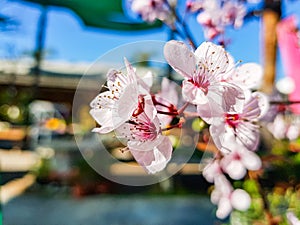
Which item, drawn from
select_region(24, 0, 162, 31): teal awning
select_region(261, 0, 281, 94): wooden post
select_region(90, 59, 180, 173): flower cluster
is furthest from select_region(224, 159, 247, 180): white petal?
select_region(24, 0, 162, 31): teal awning

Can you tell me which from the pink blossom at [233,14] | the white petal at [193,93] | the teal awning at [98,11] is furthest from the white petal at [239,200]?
the teal awning at [98,11]

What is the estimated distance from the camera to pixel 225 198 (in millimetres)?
608

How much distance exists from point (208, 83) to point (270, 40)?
1.08 meters

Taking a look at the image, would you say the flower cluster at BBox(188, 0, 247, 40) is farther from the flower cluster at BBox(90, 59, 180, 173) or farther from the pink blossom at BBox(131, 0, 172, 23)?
the flower cluster at BBox(90, 59, 180, 173)

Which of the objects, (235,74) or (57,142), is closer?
(235,74)

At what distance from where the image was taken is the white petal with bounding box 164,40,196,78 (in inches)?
10.0

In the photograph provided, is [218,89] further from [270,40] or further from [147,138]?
[270,40]

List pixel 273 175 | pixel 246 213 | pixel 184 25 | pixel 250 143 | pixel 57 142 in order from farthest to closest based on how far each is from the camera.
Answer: pixel 57 142
pixel 273 175
pixel 246 213
pixel 184 25
pixel 250 143

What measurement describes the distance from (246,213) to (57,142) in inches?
142

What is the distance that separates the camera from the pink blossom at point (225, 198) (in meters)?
0.59

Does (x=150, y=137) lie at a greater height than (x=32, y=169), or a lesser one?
greater

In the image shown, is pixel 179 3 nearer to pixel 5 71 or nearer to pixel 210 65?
pixel 210 65

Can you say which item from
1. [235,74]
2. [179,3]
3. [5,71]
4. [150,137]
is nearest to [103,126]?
[150,137]

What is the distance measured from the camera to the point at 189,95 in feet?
0.93
